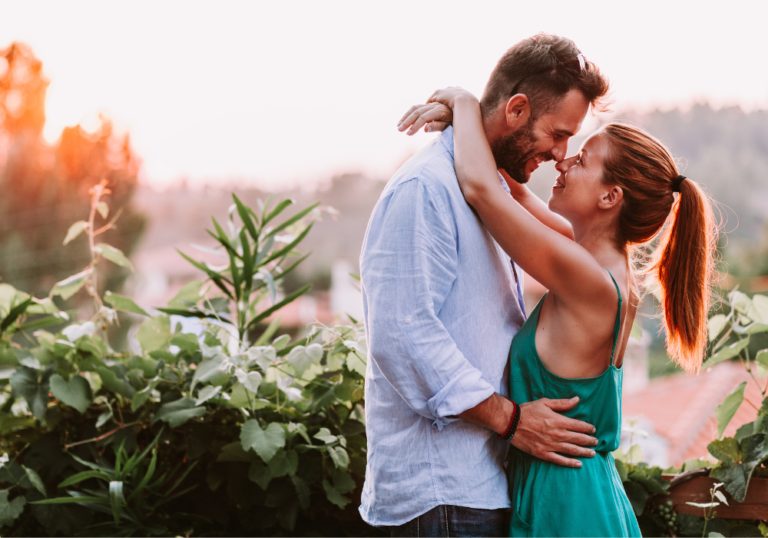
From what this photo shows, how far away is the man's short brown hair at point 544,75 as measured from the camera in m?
1.45

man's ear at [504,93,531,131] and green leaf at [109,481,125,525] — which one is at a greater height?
man's ear at [504,93,531,131]

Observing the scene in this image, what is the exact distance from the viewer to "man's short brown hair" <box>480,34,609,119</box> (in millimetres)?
1449

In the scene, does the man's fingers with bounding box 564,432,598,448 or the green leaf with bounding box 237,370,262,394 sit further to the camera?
the green leaf with bounding box 237,370,262,394

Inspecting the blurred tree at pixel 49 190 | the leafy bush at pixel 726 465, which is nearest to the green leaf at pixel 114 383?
the leafy bush at pixel 726 465

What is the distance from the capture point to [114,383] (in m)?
1.88

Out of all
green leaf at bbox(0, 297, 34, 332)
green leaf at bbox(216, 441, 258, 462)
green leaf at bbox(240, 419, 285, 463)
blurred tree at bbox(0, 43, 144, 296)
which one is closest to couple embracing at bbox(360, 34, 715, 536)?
green leaf at bbox(240, 419, 285, 463)

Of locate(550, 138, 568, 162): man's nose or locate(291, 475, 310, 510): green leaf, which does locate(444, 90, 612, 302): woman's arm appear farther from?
locate(291, 475, 310, 510): green leaf

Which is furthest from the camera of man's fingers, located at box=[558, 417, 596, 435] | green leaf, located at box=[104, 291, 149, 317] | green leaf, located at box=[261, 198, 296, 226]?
green leaf, located at box=[261, 198, 296, 226]

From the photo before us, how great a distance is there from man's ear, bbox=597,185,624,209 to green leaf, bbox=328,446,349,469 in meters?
0.96

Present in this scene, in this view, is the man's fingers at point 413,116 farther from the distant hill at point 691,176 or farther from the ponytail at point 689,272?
the distant hill at point 691,176

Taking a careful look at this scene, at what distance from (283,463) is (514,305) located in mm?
802

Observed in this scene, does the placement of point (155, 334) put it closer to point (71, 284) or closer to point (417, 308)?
point (71, 284)

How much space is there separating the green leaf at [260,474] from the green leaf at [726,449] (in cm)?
125

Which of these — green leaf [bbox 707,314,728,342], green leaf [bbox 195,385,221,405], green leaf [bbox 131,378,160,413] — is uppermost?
green leaf [bbox 707,314,728,342]
